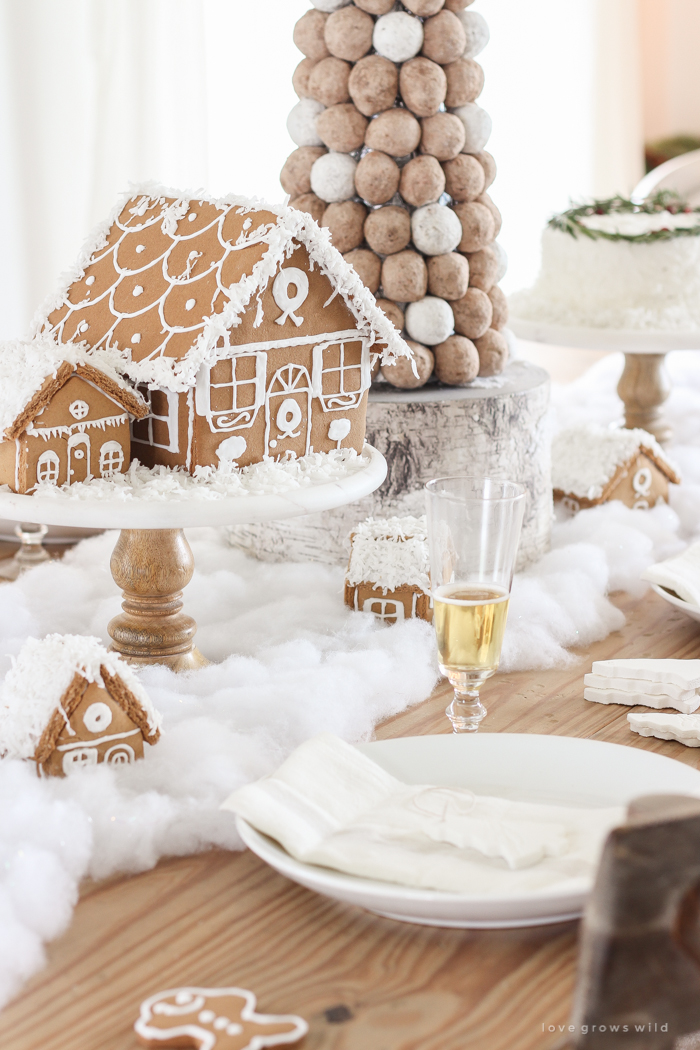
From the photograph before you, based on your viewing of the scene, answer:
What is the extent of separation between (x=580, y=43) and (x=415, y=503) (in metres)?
3.29

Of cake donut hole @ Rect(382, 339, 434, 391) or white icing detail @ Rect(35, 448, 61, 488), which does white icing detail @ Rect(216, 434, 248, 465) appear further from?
cake donut hole @ Rect(382, 339, 434, 391)

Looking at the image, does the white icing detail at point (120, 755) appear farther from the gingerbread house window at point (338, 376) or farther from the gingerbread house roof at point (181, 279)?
the gingerbread house window at point (338, 376)

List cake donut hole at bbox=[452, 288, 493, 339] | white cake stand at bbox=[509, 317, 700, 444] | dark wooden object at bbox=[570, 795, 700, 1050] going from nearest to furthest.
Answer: dark wooden object at bbox=[570, 795, 700, 1050]
cake donut hole at bbox=[452, 288, 493, 339]
white cake stand at bbox=[509, 317, 700, 444]

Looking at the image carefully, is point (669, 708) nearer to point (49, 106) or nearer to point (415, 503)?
point (415, 503)

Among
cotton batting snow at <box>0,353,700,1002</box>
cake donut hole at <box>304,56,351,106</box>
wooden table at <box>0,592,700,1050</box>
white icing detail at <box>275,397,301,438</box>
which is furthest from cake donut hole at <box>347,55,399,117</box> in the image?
wooden table at <box>0,592,700,1050</box>

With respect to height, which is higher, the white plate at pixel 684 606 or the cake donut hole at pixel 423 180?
the cake donut hole at pixel 423 180

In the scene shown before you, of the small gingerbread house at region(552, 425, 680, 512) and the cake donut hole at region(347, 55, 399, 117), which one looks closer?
the cake donut hole at region(347, 55, 399, 117)

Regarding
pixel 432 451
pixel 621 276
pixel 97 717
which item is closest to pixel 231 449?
pixel 97 717

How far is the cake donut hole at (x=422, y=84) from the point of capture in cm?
130

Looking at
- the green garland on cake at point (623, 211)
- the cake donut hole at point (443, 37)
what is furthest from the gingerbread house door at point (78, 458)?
the green garland on cake at point (623, 211)

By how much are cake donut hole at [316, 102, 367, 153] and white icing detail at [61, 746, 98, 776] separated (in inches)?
31.3

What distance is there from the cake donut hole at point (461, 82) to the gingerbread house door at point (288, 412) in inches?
18.1

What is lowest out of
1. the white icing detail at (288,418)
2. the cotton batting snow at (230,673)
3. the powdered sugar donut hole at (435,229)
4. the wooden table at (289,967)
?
the wooden table at (289,967)

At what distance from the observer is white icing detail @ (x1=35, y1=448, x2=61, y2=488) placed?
Result: 97 centimetres
